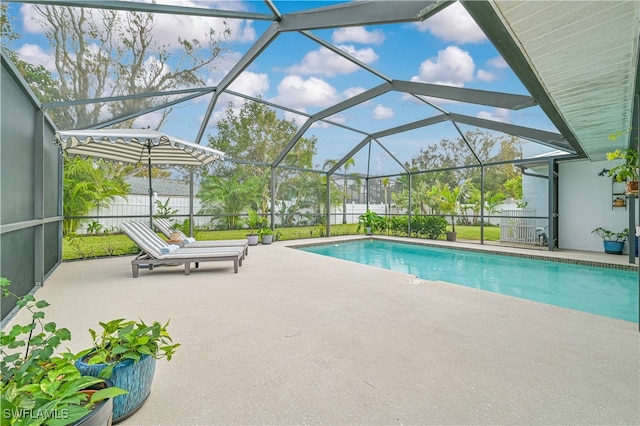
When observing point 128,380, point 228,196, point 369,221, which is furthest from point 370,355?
point 369,221

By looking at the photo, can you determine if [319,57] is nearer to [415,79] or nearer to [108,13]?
[415,79]

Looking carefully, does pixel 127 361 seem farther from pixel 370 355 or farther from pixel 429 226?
pixel 429 226

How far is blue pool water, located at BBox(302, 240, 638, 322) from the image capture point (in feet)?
16.8

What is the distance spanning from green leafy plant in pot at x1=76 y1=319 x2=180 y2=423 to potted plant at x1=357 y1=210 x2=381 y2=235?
12.8m

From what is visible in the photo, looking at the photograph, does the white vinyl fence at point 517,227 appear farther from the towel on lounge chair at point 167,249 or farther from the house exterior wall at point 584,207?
the towel on lounge chair at point 167,249

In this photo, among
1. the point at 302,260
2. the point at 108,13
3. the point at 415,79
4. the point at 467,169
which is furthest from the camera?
the point at 467,169

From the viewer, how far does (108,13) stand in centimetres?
505

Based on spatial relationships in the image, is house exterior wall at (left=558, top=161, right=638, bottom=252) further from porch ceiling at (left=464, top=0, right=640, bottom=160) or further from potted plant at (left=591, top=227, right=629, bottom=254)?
porch ceiling at (left=464, top=0, right=640, bottom=160)

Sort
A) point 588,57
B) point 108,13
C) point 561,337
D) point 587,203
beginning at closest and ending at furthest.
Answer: point 561,337 < point 588,57 < point 108,13 < point 587,203

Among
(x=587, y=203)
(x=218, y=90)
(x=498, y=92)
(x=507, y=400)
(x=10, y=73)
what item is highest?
(x=218, y=90)

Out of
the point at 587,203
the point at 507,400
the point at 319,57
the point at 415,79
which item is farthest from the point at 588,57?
the point at 587,203

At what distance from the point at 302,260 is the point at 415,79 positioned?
521 centimetres

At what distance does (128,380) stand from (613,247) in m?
12.1

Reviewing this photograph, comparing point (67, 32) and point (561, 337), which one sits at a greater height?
point (67, 32)
